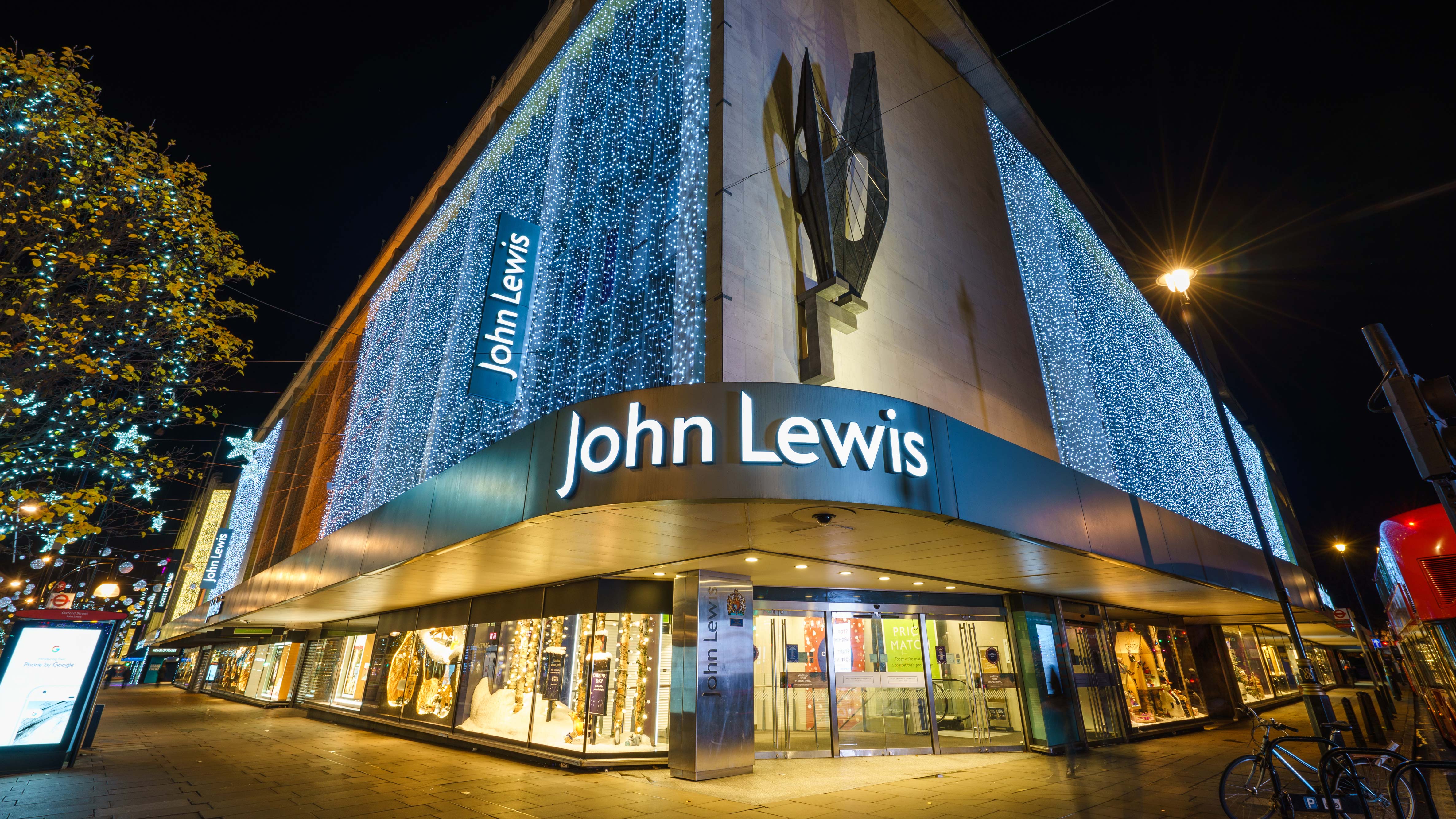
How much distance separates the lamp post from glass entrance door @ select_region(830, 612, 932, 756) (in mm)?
5865

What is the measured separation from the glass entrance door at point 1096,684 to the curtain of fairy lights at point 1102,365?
4.01m

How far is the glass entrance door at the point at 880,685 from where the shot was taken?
1173 centimetres

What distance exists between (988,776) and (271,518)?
108ft

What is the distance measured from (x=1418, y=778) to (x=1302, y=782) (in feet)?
5.96

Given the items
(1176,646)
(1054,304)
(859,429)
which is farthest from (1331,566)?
(859,429)

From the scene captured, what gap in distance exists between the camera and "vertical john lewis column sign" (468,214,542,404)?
1050 centimetres

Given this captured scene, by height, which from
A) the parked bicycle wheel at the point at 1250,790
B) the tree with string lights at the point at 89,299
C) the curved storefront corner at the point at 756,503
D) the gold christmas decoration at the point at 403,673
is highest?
the tree with string lights at the point at 89,299

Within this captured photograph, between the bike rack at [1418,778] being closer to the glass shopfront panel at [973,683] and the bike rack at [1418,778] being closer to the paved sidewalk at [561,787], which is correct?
the paved sidewalk at [561,787]

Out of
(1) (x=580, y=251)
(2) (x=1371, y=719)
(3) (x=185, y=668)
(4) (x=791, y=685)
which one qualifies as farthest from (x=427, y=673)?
(3) (x=185, y=668)

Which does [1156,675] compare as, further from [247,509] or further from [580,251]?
[247,509]

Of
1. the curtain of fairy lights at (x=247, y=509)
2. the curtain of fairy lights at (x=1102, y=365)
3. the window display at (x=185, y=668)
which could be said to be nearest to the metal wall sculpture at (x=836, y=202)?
the curtain of fairy lights at (x=1102, y=365)

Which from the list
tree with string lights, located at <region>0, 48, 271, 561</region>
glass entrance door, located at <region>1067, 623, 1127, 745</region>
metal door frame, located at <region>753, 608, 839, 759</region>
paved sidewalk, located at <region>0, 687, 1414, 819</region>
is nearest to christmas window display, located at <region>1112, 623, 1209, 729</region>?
glass entrance door, located at <region>1067, 623, 1127, 745</region>

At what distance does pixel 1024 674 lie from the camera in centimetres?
1298

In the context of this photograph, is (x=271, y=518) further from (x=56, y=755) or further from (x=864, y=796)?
(x=864, y=796)
